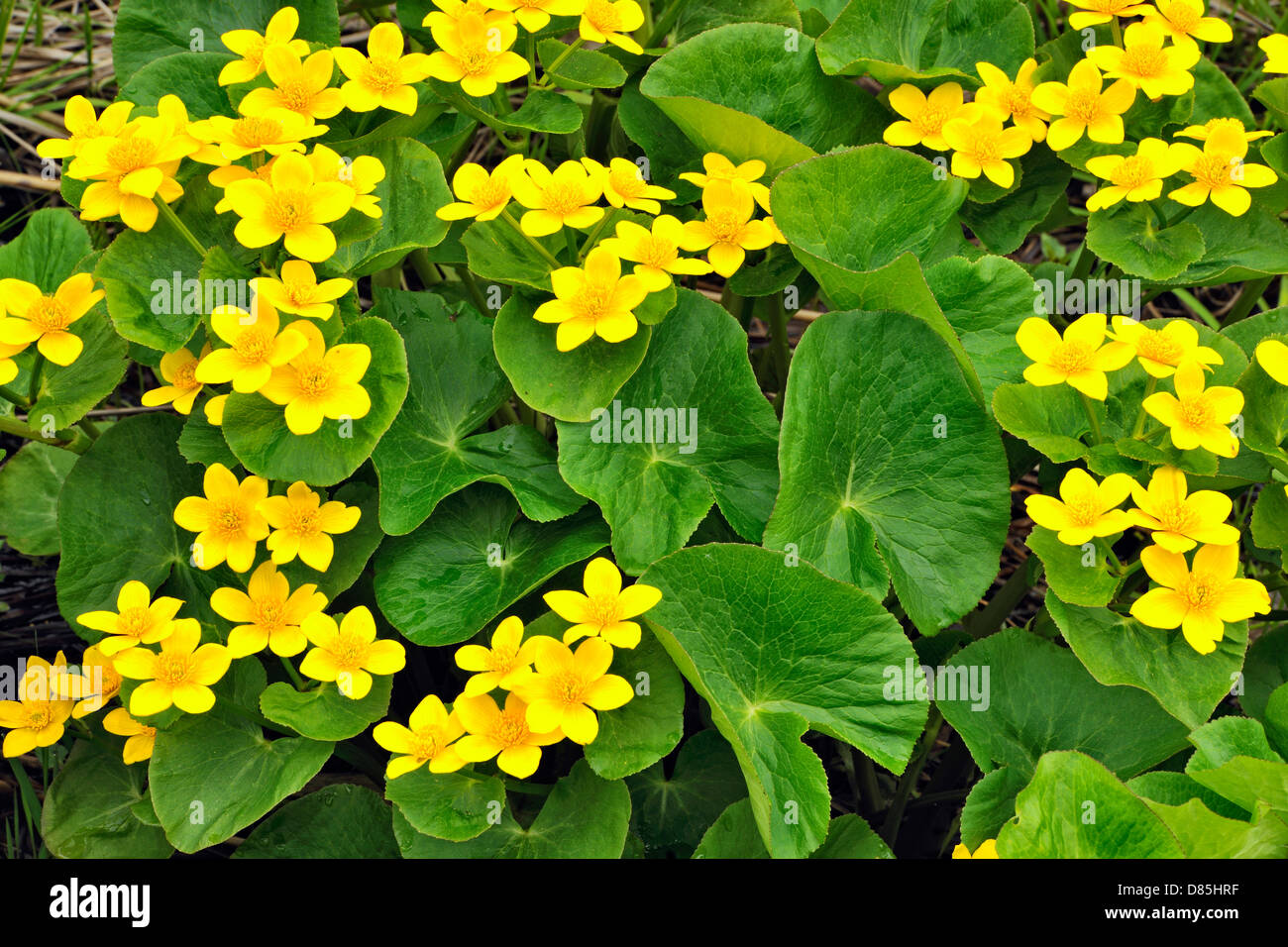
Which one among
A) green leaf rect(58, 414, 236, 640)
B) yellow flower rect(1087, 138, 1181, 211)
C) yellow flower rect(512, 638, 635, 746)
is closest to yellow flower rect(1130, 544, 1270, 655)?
yellow flower rect(1087, 138, 1181, 211)

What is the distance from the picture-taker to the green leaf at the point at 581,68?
163 centimetres

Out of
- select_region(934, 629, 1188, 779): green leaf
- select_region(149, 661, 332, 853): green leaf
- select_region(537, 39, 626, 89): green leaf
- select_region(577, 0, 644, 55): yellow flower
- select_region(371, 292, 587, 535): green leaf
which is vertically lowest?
select_region(149, 661, 332, 853): green leaf

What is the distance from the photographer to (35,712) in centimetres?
144

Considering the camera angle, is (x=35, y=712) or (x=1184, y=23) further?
(x=1184, y=23)

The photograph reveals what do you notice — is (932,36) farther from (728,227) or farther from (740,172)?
(728,227)

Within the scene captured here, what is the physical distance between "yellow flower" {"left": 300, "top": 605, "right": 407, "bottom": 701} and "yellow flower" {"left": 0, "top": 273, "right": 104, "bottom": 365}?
1.58ft

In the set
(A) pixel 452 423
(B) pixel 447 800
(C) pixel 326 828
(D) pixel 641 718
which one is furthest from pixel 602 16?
(C) pixel 326 828

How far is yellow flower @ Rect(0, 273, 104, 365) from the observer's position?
56.6 inches

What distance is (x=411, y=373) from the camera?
160 centimetres

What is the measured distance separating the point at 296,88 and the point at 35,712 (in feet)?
2.83

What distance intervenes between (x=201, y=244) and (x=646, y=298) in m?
0.60

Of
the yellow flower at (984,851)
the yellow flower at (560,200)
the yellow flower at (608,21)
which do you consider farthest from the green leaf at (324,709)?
the yellow flower at (608,21)

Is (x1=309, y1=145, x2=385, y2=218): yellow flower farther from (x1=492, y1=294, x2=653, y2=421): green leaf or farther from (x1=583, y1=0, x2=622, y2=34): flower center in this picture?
(x1=583, y1=0, x2=622, y2=34): flower center
